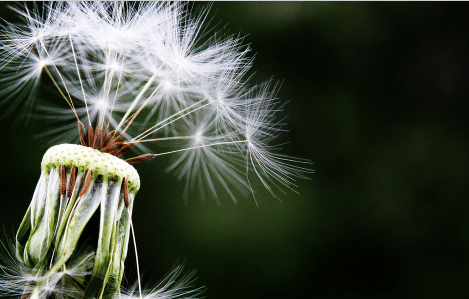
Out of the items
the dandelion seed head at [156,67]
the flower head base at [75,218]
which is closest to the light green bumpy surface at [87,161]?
the flower head base at [75,218]

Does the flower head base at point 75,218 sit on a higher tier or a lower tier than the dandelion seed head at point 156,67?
lower

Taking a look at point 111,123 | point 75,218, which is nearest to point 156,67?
point 111,123

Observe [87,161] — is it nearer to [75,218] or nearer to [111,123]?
[75,218]

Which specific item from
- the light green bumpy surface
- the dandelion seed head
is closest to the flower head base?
the light green bumpy surface

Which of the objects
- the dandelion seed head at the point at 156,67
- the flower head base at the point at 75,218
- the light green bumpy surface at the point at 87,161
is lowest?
the flower head base at the point at 75,218

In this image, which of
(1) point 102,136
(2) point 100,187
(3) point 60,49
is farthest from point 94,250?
(3) point 60,49

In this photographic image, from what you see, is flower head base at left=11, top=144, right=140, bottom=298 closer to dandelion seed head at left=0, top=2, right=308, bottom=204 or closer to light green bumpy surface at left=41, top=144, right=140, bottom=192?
light green bumpy surface at left=41, top=144, right=140, bottom=192

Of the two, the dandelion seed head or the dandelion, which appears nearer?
the dandelion

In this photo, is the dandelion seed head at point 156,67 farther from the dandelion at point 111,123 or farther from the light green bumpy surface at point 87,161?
the light green bumpy surface at point 87,161
